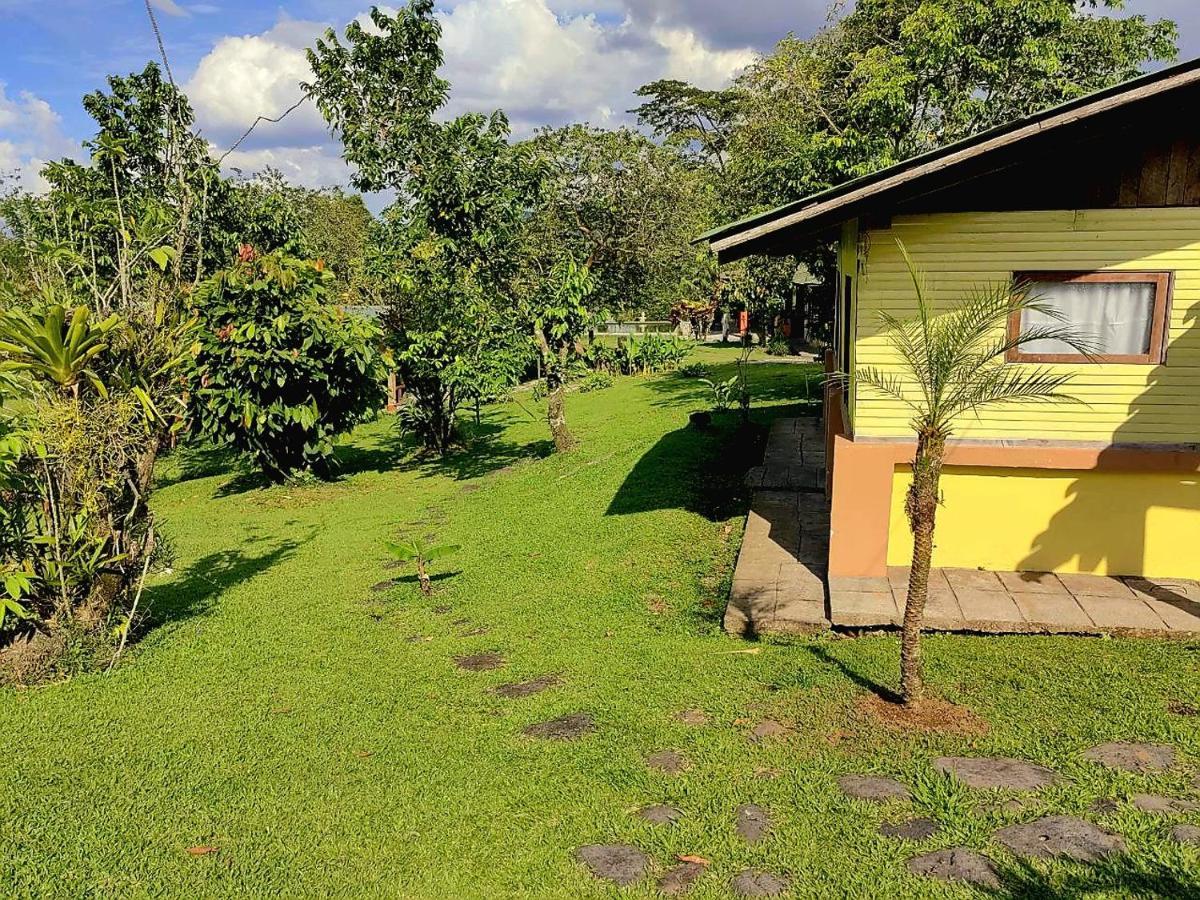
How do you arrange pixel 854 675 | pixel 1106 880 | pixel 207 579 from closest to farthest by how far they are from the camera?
pixel 1106 880 < pixel 854 675 < pixel 207 579

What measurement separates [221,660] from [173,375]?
249 centimetres

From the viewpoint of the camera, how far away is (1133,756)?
15.5 ft

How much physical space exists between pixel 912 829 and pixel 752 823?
0.79m

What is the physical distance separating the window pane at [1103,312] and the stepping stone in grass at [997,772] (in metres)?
3.69

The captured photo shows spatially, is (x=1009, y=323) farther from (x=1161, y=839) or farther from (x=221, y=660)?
(x=221, y=660)

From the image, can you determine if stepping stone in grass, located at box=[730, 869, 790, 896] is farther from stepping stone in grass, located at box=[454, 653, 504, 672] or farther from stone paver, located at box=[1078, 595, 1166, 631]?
stone paver, located at box=[1078, 595, 1166, 631]

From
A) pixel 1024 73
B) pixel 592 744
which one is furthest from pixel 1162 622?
pixel 1024 73

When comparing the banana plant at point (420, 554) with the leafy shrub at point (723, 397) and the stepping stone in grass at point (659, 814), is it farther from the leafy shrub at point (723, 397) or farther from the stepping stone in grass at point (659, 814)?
the leafy shrub at point (723, 397)

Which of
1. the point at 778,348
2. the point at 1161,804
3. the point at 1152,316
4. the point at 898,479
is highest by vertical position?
the point at 1152,316

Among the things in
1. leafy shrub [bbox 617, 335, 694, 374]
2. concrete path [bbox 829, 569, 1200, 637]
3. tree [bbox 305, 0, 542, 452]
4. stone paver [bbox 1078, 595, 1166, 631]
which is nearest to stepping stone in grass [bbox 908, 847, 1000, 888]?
concrete path [bbox 829, 569, 1200, 637]

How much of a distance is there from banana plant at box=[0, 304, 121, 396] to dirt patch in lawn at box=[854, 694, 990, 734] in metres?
6.25

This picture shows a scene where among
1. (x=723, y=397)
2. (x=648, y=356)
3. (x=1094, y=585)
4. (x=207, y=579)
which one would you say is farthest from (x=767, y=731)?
(x=648, y=356)

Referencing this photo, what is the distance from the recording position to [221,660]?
714 centimetres

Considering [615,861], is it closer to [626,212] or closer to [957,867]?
[957,867]
